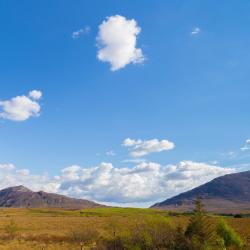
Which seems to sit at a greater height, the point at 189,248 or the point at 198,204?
the point at 198,204

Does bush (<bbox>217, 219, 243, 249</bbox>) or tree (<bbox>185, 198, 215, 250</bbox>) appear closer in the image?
tree (<bbox>185, 198, 215, 250</bbox>)

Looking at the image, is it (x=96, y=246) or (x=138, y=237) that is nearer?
(x=138, y=237)

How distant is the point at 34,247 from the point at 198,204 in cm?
3174

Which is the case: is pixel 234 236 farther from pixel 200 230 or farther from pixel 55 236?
pixel 55 236

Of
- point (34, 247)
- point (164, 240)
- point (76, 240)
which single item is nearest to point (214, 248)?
point (164, 240)

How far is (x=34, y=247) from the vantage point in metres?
64.6

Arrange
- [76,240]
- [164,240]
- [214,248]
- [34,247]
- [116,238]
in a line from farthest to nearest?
[76,240] → [34,247] → [116,238] → [164,240] → [214,248]

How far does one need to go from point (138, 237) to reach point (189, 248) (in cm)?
1299

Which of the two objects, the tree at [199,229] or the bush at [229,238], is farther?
the bush at [229,238]

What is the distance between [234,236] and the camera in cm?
5172

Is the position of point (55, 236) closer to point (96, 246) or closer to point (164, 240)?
point (96, 246)

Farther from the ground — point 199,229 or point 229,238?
point 199,229

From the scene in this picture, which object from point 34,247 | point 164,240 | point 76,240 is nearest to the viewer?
point 164,240

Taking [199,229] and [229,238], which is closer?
[199,229]
